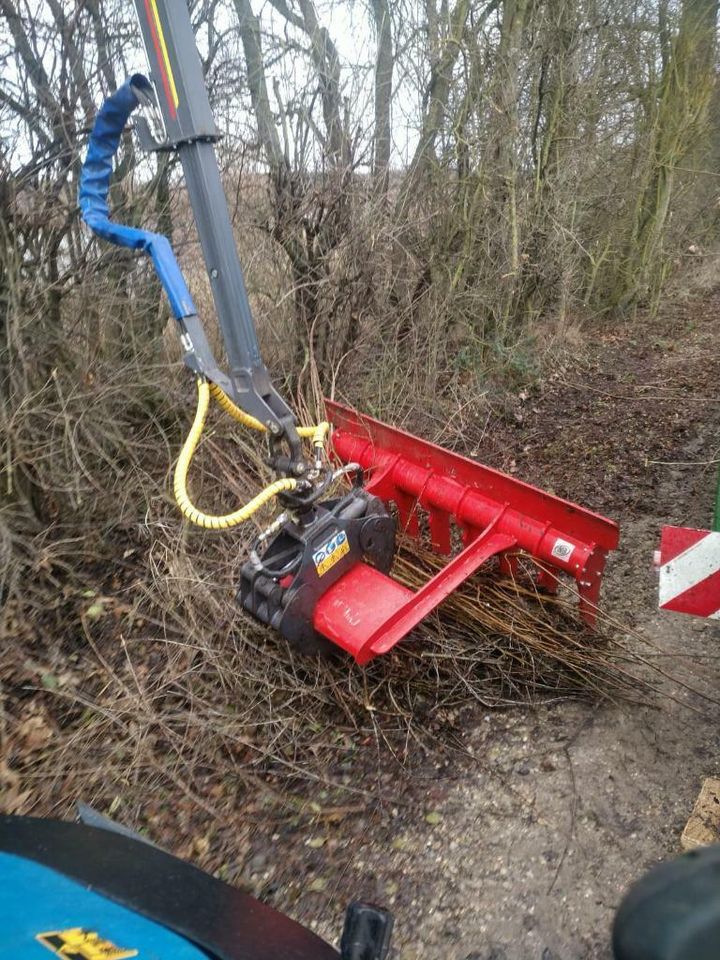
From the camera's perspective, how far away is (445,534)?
10.8ft

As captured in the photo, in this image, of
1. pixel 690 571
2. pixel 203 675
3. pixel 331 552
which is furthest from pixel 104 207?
pixel 690 571

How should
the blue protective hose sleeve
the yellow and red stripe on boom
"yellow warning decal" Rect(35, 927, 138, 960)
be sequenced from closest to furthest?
"yellow warning decal" Rect(35, 927, 138, 960) < the yellow and red stripe on boom < the blue protective hose sleeve

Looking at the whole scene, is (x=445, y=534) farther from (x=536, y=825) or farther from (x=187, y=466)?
(x=187, y=466)

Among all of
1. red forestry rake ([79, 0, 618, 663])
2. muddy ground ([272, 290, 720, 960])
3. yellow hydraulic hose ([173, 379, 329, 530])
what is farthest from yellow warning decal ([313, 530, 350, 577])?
muddy ground ([272, 290, 720, 960])

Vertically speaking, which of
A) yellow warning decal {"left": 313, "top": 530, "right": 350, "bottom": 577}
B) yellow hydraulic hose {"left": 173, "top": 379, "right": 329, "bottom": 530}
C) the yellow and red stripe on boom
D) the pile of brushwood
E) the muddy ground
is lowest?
the muddy ground

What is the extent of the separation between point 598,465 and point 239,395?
3657mm

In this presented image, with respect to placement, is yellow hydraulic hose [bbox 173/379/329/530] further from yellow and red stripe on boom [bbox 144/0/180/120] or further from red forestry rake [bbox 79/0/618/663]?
yellow and red stripe on boom [bbox 144/0/180/120]

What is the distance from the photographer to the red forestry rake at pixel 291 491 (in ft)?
6.42

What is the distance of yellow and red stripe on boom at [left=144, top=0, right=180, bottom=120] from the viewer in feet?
6.11

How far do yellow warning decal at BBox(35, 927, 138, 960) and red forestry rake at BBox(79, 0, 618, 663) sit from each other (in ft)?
3.54

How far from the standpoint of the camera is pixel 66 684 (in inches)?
118

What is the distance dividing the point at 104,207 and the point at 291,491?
1218mm

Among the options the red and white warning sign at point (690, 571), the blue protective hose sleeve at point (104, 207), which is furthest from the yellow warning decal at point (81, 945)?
the red and white warning sign at point (690, 571)

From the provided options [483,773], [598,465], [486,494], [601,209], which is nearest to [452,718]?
[483,773]
